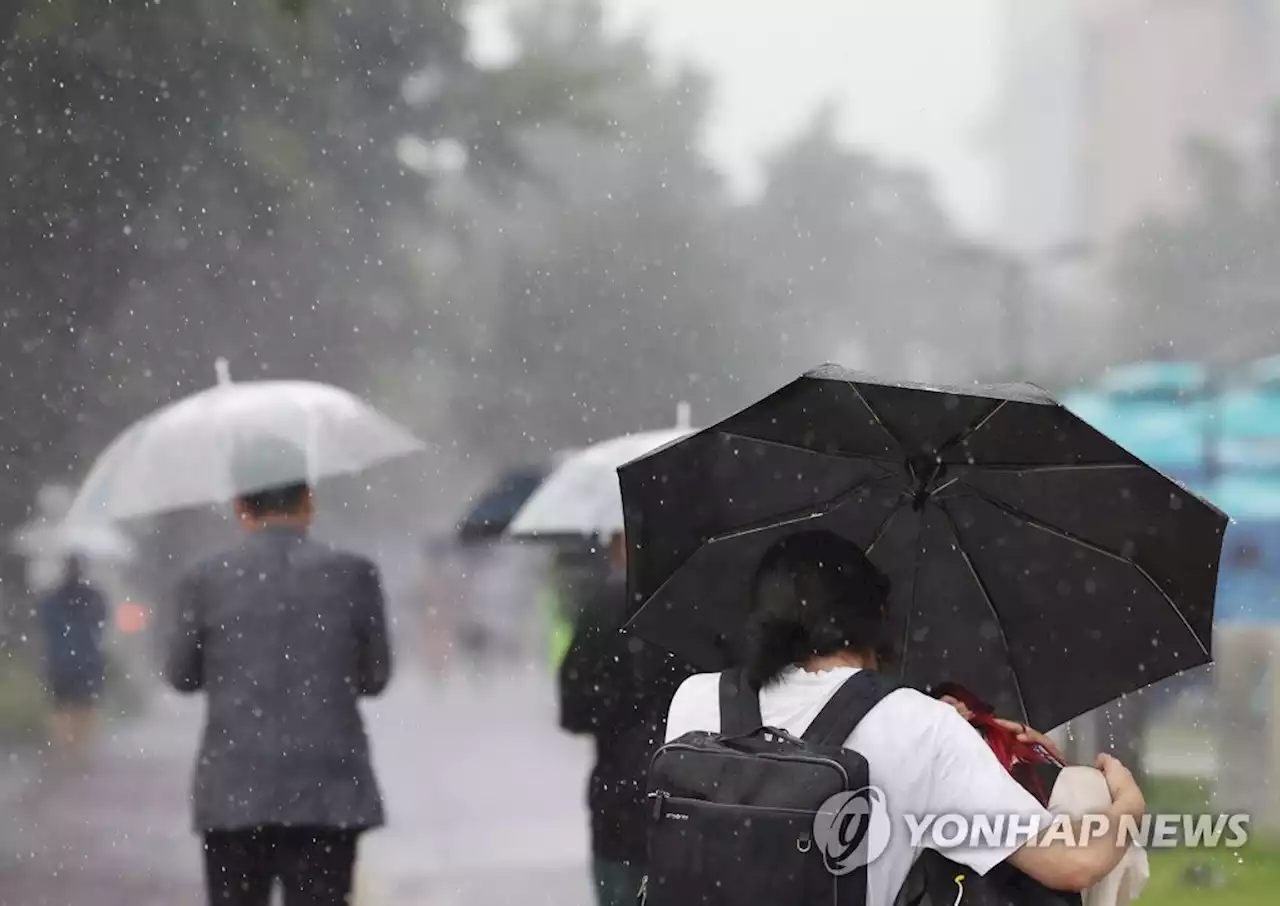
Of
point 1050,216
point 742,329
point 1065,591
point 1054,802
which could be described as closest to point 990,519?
point 1065,591

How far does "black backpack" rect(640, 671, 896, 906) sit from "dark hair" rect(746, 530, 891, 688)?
0.20ft

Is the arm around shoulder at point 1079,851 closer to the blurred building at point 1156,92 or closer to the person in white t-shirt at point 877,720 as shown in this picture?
the person in white t-shirt at point 877,720

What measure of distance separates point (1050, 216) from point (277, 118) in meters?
2.13

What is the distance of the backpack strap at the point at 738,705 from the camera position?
1.92 metres

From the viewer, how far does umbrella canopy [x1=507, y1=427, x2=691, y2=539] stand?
12.9ft

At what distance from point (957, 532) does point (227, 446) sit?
6.99ft

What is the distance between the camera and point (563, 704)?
412cm

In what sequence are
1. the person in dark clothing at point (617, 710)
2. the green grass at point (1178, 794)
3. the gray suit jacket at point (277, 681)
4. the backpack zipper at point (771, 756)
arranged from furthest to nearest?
the green grass at point (1178, 794)
the person in dark clothing at point (617, 710)
the gray suit jacket at point (277, 681)
the backpack zipper at point (771, 756)

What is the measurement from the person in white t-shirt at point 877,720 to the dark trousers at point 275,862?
1902mm

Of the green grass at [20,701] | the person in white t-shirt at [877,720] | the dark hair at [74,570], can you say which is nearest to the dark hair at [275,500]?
the dark hair at [74,570]

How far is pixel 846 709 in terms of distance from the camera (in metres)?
1.89

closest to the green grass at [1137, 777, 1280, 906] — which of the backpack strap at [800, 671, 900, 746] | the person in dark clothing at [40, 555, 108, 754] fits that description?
the backpack strap at [800, 671, 900, 746]

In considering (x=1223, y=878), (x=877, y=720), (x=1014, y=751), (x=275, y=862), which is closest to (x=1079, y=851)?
(x=1014, y=751)

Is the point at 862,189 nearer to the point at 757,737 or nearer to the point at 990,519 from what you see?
the point at 990,519
